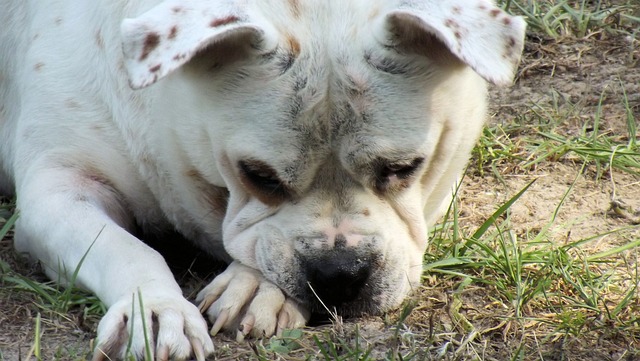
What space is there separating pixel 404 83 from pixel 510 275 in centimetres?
84

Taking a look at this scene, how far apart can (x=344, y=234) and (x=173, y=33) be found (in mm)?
795

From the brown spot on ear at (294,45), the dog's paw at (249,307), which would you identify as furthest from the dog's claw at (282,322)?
the brown spot on ear at (294,45)

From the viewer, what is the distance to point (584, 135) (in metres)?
5.18

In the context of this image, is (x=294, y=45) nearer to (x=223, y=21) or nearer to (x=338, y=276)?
(x=223, y=21)

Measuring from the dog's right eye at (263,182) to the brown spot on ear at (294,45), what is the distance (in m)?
0.35

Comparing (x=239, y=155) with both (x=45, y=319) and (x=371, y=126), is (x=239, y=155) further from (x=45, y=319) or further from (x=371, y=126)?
(x=45, y=319)

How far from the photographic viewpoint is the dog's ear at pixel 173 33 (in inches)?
127

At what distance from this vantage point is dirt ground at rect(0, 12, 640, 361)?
3.49 metres

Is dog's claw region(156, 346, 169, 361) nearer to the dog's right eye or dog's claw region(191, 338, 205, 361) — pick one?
dog's claw region(191, 338, 205, 361)

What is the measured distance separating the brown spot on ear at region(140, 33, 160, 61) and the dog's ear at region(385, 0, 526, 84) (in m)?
0.68

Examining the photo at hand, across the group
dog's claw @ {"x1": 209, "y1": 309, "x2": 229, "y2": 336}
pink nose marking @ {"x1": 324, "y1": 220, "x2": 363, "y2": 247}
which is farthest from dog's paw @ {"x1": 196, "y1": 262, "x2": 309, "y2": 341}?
pink nose marking @ {"x1": 324, "y1": 220, "x2": 363, "y2": 247}

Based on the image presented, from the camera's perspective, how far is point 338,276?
3479mm

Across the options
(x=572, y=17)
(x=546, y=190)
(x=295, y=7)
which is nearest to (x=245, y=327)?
(x=295, y=7)

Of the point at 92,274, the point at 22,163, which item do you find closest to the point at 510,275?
the point at 92,274
